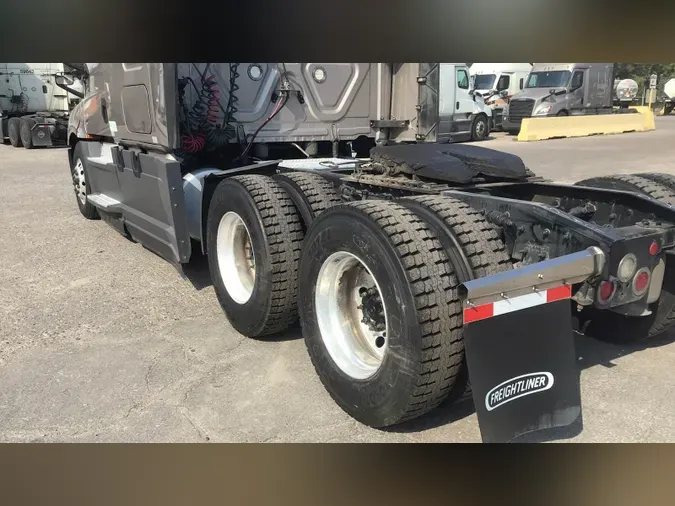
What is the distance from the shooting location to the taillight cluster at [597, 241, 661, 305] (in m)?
2.66

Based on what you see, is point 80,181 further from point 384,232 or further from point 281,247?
point 384,232

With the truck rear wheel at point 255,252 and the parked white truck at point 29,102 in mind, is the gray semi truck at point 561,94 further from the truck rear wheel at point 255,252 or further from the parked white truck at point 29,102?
the truck rear wheel at point 255,252

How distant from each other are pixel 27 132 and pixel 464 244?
20.5 m

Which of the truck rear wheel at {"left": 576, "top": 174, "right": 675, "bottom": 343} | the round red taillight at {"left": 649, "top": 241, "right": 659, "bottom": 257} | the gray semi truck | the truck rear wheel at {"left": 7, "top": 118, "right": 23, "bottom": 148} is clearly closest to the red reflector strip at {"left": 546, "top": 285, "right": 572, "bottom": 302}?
the round red taillight at {"left": 649, "top": 241, "right": 659, "bottom": 257}

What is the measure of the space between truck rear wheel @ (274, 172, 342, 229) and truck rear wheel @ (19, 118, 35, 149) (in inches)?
724

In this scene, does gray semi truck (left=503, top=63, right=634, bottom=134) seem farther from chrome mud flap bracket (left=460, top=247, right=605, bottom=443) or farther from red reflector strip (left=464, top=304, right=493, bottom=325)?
red reflector strip (left=464, top=304, right=493, bottom=325)

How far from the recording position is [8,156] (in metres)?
18.1

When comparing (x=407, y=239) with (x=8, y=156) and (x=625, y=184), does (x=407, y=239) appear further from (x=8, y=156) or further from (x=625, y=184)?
(x=8, y=156)

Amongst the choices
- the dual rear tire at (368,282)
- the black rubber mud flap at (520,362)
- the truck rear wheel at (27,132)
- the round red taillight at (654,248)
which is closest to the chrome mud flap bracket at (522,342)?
the black rubber mud flap at (520,362)

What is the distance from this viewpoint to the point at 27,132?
19.7 meters

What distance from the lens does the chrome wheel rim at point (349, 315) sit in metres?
3.24

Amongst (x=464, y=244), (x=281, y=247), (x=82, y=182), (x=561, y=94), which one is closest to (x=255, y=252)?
(x=281, y=247)

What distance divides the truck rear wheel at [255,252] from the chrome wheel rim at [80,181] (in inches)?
156

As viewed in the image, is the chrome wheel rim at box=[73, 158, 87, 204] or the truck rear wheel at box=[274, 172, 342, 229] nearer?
the truck rear wheel at box=[274, 172, 342, 229]
